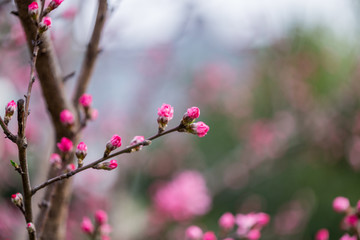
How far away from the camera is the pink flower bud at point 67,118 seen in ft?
2.88

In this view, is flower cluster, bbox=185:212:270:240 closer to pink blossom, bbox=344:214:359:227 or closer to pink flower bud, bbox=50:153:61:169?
pink blossom, bbox=344:214:359:227

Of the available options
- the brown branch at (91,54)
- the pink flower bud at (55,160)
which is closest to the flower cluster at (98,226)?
the pink flower bud at (55,160)

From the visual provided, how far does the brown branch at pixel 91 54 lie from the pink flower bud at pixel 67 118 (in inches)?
4.4

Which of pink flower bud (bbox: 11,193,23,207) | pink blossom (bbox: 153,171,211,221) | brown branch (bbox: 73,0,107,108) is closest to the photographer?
pink flower bud (bbox: 11,193,23,207)

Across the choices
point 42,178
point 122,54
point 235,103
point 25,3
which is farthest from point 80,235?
point 122,54

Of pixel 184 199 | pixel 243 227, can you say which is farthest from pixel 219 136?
pixel 243 227

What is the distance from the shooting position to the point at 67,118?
879 mm

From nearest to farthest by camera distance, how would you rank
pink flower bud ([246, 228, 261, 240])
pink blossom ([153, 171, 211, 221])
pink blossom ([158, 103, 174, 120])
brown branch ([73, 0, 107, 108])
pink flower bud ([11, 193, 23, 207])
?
pink flower bud ([11, 193, 23, 207])
pink blossom ([158, 103, 174, 120])
brown branch ([73, 0, 107, 108])
pink flower bud ([246, 228, 261, 240])
pink blossom ([153, 171, 211, 221])

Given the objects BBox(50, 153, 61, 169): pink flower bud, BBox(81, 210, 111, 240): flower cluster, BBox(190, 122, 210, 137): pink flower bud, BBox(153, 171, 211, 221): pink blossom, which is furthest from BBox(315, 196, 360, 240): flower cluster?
BBox(153, 171, 211, 221): pink blossom

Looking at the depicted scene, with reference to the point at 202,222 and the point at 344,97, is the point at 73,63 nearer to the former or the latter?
the point at 344,97

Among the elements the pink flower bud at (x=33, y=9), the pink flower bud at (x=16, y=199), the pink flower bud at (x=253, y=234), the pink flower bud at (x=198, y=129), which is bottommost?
the pink flower bud at (x=253, y=234)

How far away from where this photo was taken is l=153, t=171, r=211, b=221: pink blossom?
2.33 metres

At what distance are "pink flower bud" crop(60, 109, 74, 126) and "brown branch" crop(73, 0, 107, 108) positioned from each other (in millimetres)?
111

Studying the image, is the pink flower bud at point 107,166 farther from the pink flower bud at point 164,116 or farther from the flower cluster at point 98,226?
the flower cluster at point 98,226
